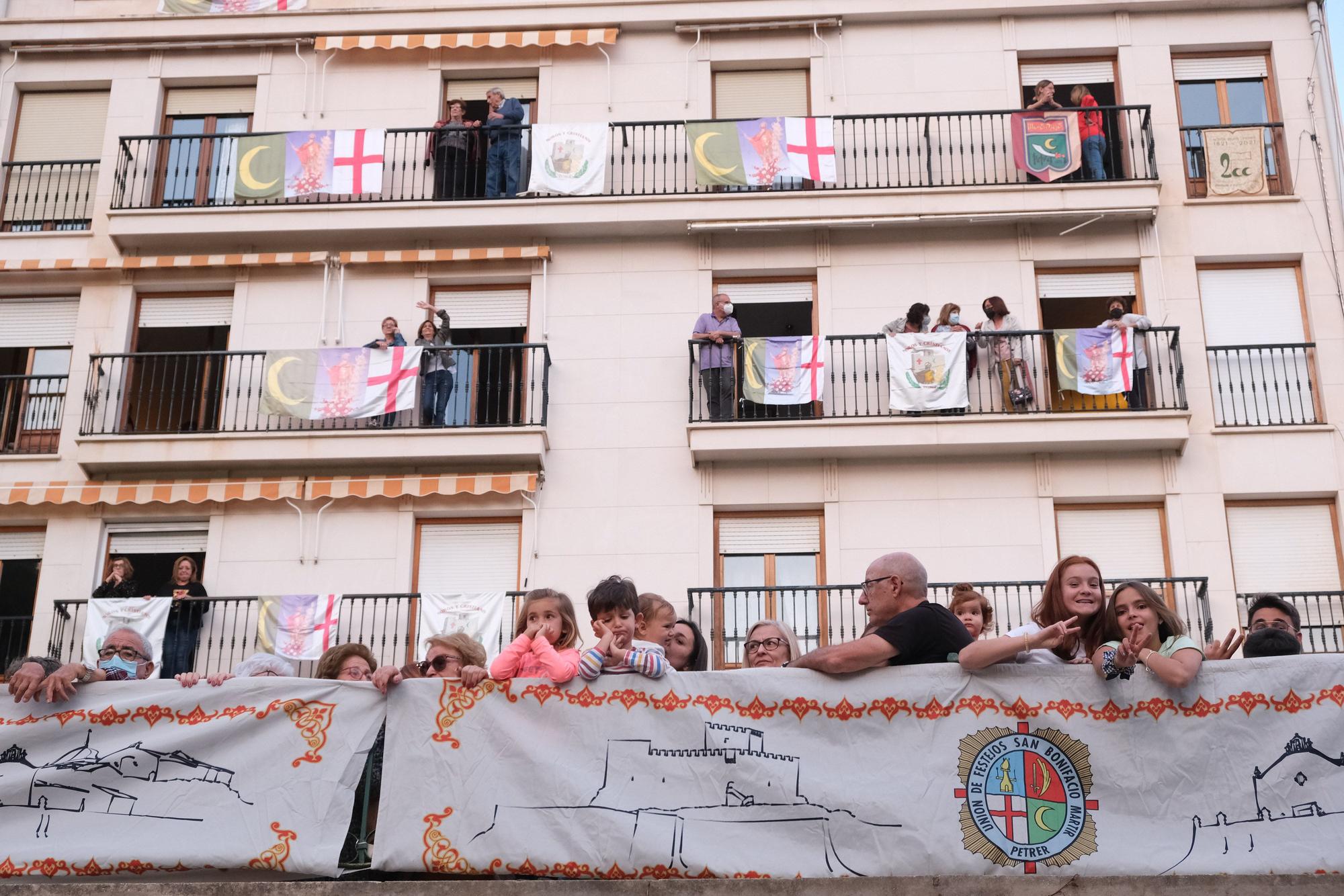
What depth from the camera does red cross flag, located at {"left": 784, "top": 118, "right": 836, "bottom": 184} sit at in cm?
1795

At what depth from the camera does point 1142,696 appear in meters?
6.83

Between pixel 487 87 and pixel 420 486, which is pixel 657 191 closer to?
pixel 487 87

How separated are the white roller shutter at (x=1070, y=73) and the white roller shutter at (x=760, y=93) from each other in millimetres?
3074

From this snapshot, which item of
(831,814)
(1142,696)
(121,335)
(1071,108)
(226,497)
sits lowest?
(831,814)

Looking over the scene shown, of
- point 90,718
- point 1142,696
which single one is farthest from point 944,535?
point 90,718

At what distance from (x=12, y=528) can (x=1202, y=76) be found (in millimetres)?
16802

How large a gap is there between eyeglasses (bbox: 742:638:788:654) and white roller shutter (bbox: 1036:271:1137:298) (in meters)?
11.2

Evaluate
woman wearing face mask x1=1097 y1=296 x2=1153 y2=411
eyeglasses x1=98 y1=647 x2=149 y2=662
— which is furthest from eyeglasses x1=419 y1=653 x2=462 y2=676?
woman wearing face mask x1=1097 y1=296 x2=1153 y2=411

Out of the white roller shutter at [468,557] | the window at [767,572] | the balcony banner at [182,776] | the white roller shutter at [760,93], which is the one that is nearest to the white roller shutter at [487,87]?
the white roller shutter at [760,93]

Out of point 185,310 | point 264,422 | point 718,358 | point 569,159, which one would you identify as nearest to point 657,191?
point 569,159

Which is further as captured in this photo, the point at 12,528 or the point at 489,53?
the point at 489,53

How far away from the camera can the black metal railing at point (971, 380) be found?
1711 cm

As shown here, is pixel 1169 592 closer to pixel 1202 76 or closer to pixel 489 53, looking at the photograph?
pixel 1202 76

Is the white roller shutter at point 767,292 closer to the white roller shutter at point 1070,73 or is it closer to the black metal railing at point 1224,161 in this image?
the white roller shutter at point 1070,73
